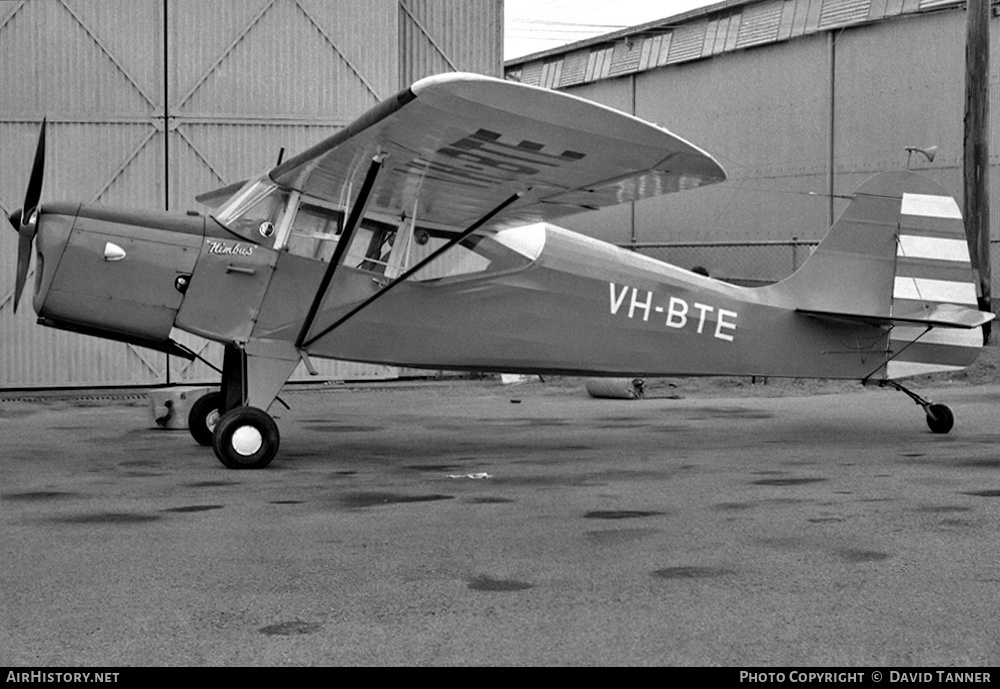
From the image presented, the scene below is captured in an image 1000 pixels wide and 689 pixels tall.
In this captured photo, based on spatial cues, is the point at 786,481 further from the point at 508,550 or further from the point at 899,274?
the point at 899,274

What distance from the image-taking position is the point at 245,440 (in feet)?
30.5

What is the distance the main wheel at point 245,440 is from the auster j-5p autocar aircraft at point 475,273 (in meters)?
0.01

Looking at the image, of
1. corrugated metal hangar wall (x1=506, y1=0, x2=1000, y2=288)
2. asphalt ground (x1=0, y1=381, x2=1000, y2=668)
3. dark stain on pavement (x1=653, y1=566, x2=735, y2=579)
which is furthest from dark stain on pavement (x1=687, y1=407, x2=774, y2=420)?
dark stain on pavement (x1=653, y1=566, x2=735, y2=579)

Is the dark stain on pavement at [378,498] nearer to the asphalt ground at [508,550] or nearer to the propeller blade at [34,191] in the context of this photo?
the asphalt ground at [508,550]

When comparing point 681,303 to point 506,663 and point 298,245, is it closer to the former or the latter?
point 298,245

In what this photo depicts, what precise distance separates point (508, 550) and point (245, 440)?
3.67 meters

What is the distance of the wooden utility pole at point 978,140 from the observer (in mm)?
15680

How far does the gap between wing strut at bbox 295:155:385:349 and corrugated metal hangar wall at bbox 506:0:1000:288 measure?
1234 centimetres

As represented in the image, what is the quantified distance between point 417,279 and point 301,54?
8.14 meters

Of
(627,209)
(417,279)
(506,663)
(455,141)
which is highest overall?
(627,209)

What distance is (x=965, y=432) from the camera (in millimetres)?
11625

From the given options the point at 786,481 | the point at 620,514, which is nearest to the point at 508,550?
the point at 620,514

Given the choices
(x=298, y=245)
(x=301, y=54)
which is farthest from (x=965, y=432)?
(x=301, y=54)

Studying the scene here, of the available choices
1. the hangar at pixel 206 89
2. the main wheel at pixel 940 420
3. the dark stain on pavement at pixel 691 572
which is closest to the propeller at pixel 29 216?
the dark stain on pavement at pixel 691 572
